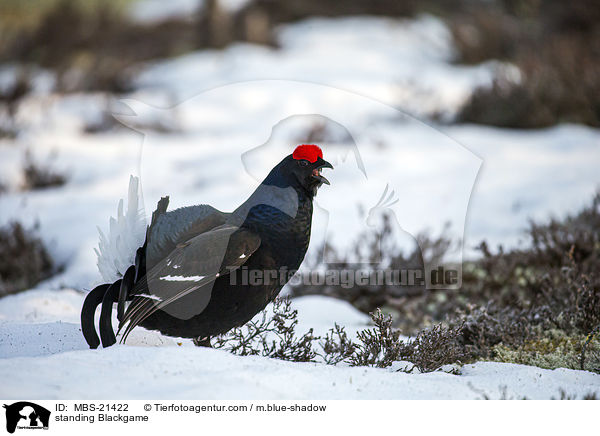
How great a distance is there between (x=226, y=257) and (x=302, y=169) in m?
0.46

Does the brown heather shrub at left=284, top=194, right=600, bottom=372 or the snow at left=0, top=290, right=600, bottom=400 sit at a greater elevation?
the brown heather shrub at left=284, top=194, right=600, bottom=372

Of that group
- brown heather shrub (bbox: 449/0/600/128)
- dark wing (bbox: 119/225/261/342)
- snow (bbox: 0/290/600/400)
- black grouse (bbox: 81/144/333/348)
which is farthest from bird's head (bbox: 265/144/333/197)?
brown heather shrub (bbox: 449/0/600/128)

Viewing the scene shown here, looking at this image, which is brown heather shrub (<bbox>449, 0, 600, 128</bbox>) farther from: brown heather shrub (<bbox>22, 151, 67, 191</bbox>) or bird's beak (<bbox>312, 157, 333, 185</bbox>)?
bird's beak (<bbox>312, 157, 333, 185</bbox>)

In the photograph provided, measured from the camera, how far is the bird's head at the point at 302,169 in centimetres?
234

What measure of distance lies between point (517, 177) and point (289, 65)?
5.17 m

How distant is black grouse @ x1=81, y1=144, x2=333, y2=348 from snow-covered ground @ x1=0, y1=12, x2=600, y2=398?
13cm

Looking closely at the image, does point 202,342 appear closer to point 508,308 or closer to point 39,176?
point 508,308

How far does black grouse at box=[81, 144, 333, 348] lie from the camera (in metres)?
2.26

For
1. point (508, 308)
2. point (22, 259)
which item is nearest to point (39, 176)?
point (22, 259)

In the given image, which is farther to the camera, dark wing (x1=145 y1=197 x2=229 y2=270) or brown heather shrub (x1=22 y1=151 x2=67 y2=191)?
brown heather shrub (x1=22 y1=151 x2=67 y2=191)
